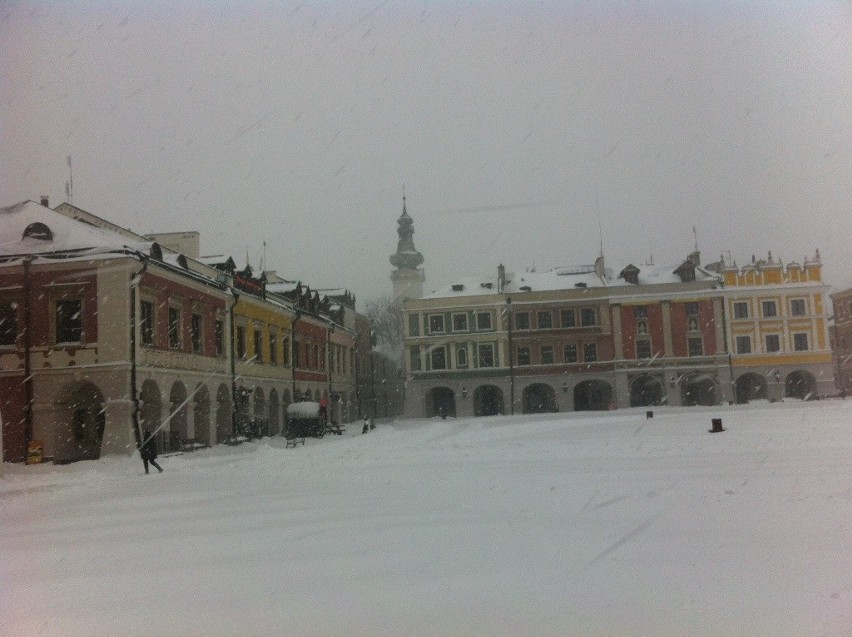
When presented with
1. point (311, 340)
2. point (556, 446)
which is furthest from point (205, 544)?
point (311, 340)

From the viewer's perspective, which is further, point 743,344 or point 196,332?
point 743,344

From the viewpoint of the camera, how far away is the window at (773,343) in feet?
165

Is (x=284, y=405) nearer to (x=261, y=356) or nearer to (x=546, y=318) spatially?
(x=261, y=356)

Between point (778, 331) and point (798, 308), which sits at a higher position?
point (798, 308)

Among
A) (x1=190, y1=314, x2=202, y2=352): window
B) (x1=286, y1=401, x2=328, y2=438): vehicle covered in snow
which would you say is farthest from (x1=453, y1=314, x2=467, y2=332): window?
(x1=190, y1=314, x2=202, y2=352): window

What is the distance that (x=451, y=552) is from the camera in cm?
847

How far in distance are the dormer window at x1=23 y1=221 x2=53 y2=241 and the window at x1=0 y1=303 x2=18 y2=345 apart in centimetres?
208

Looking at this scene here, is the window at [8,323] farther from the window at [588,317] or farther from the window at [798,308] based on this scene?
the window at [798,308]

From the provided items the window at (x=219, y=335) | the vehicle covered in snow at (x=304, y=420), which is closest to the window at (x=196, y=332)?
the window at (x=219, y=335)

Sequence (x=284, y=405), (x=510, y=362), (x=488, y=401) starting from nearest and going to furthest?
1. (x=284, y=405)
2. (x=510, y=362)
3. (x=488, y=401)

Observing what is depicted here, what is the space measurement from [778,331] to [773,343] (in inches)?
36.9

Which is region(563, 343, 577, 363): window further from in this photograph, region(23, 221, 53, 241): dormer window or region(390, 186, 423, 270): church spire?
region(23, 221, 53, 241): dormer window

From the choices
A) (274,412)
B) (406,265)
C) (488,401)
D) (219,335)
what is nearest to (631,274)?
(488,401)

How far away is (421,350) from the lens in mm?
45406
